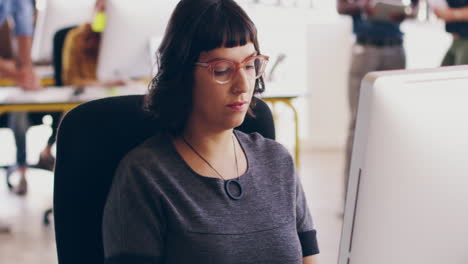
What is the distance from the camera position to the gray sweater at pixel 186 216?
1.01 metres

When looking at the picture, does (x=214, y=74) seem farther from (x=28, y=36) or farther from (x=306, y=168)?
(x=306, y=168)

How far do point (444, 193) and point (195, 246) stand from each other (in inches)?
17.3

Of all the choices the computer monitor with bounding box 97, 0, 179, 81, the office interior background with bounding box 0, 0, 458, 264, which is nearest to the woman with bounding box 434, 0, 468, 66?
the computer monitor with bounding box 97, 0, 179, 81

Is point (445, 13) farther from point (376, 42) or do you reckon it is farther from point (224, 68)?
point (224, 68)

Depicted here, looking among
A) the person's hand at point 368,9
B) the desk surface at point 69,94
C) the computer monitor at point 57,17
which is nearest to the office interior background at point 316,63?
the computer monitor at point 57,17

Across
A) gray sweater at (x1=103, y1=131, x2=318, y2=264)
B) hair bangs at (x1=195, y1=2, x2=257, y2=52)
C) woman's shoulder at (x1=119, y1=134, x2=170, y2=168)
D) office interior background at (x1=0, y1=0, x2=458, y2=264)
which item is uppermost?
hair bangs at (x1=195, y1=2, x2=257, y2=52)

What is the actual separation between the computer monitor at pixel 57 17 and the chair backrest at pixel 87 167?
3429mm

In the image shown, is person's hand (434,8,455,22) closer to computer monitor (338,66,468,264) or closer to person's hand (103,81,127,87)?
person's hand (103,81,127,87)

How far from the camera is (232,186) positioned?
108 cm

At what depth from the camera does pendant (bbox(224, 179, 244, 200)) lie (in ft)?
3.49

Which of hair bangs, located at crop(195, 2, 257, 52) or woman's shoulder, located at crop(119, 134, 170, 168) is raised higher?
hair bangs, located at crop(195, 2, 257, 52)

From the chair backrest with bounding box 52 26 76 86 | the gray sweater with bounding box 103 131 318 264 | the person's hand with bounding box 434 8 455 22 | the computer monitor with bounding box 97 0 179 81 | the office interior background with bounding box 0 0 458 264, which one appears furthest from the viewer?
the office interior background with bounding box 0 0 458 264

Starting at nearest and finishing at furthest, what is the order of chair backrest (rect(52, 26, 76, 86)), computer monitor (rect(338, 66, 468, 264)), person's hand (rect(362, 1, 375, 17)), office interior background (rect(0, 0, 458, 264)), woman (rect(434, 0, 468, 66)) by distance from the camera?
1. computer monitor (rect(338, 66, 468, 264))
2. woman (rect(434, 0, 468, 66))
3. person's hand (rect(362, 1, 375, 17))
4. chair backrest (rect(52, 26, 76, 86))
5. office interior background (rect(0, 0, 458, 264))

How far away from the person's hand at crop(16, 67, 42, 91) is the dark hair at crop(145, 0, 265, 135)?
6.97 ft
